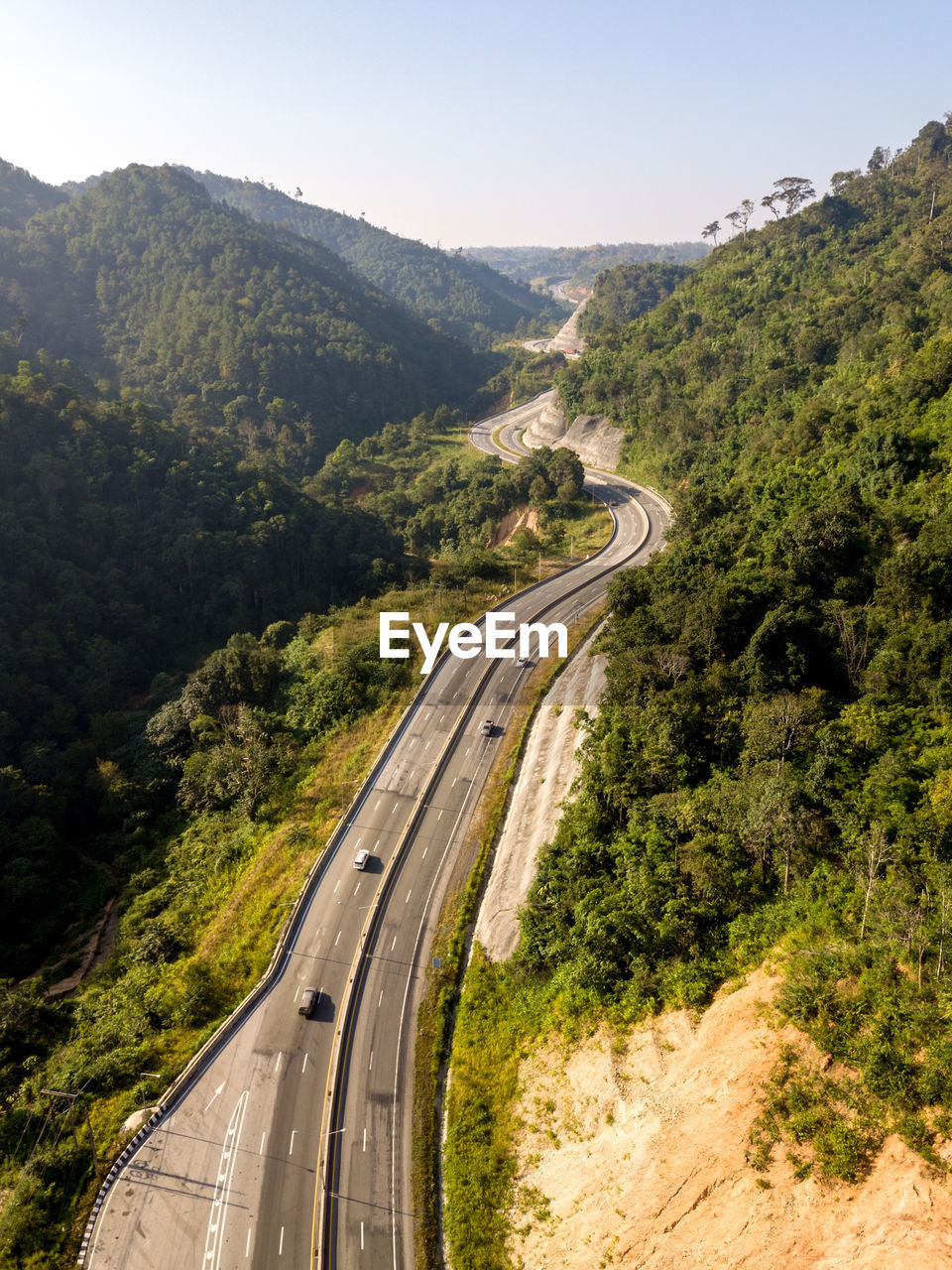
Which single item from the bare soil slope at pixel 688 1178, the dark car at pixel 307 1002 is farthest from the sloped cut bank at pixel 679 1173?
the dark car at pixel 307 1002

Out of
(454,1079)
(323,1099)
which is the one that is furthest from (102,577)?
(454,1079)

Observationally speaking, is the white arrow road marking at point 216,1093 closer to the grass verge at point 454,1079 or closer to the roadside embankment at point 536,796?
the grass verge at point 454,1079

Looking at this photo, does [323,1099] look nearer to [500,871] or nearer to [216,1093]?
[216,1093]

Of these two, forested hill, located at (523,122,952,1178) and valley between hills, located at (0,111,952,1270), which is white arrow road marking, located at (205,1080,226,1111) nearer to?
valley between hills, located at (0,111,952,1270)

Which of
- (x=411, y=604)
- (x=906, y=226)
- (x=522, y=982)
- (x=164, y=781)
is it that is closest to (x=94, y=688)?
(x=164, y=781)

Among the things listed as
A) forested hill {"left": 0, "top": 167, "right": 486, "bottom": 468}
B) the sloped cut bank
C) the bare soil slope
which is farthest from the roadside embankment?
forested hill {"left": 0, "top": 167, "right": 486, "bottom": 468}

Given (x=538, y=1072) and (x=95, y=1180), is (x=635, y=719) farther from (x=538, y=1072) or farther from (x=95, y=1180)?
(x=95, y=1180)
